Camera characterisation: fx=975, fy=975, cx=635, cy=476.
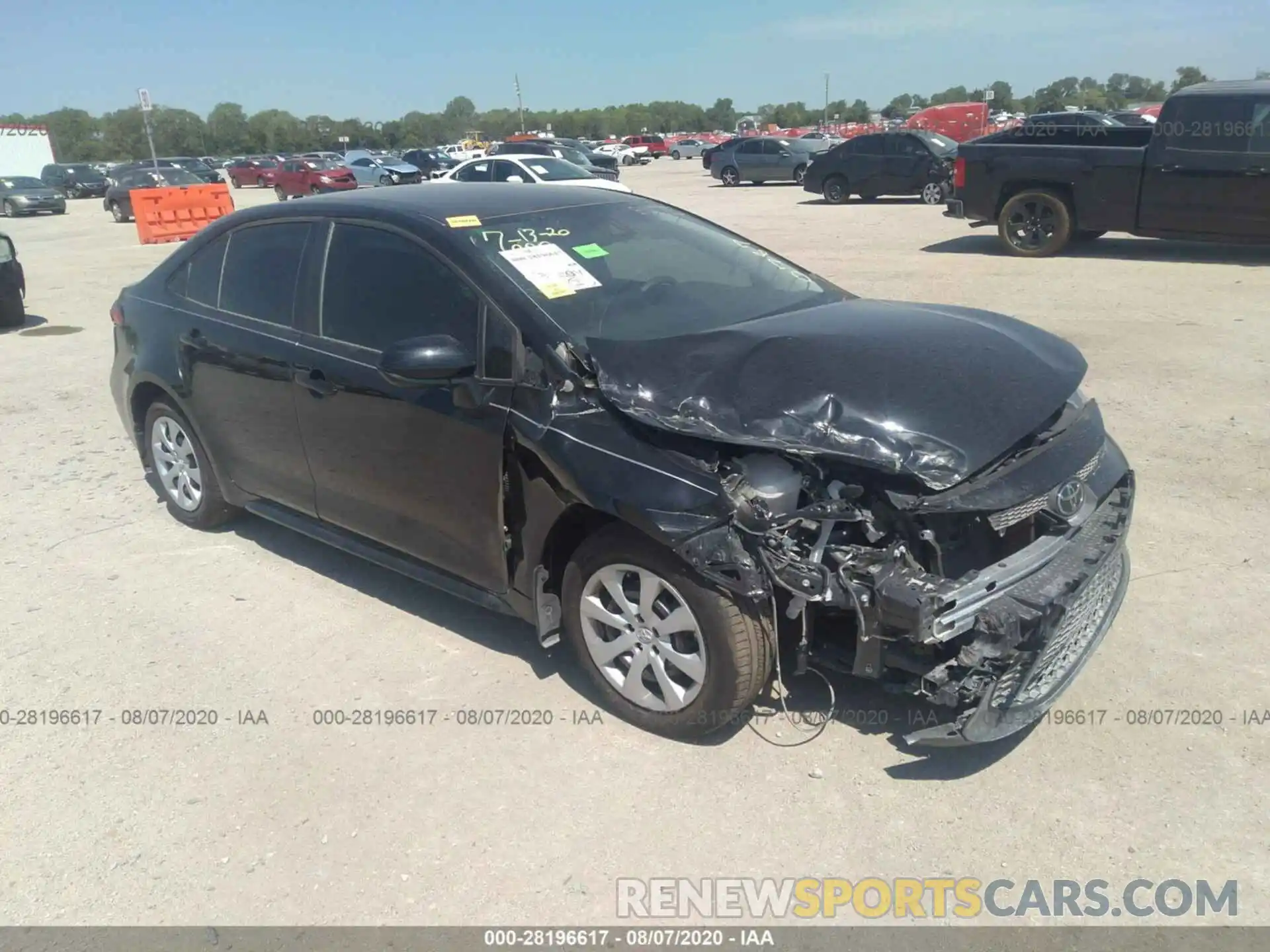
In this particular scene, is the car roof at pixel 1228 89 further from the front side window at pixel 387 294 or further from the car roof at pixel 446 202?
the front side window at pixel 387 294

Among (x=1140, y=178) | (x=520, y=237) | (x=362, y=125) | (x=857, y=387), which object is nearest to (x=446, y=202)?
(x=520, y=237)

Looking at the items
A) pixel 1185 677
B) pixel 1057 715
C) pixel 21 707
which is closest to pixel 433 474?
pixel 21 707

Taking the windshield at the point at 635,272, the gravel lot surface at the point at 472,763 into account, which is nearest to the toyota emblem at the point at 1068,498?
the gravel lot surface at the point at 472,763

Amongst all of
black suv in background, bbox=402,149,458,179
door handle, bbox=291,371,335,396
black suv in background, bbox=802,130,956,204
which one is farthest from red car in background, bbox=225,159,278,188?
door handle, bbox=291,371,335,396

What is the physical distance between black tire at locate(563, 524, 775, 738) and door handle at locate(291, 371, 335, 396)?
54.4 inches

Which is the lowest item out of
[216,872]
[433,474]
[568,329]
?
[216,872]

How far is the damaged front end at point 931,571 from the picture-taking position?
2.86 m

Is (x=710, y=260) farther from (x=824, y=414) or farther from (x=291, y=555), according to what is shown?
(x=291, y=555)

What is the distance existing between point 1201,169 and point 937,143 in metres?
10.7

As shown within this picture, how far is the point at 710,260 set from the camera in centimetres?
436

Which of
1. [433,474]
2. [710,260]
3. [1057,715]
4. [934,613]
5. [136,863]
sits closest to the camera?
[934,613]

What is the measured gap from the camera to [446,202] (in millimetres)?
4090

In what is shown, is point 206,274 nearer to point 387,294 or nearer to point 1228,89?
point 387,294

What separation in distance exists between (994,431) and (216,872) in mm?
2713
